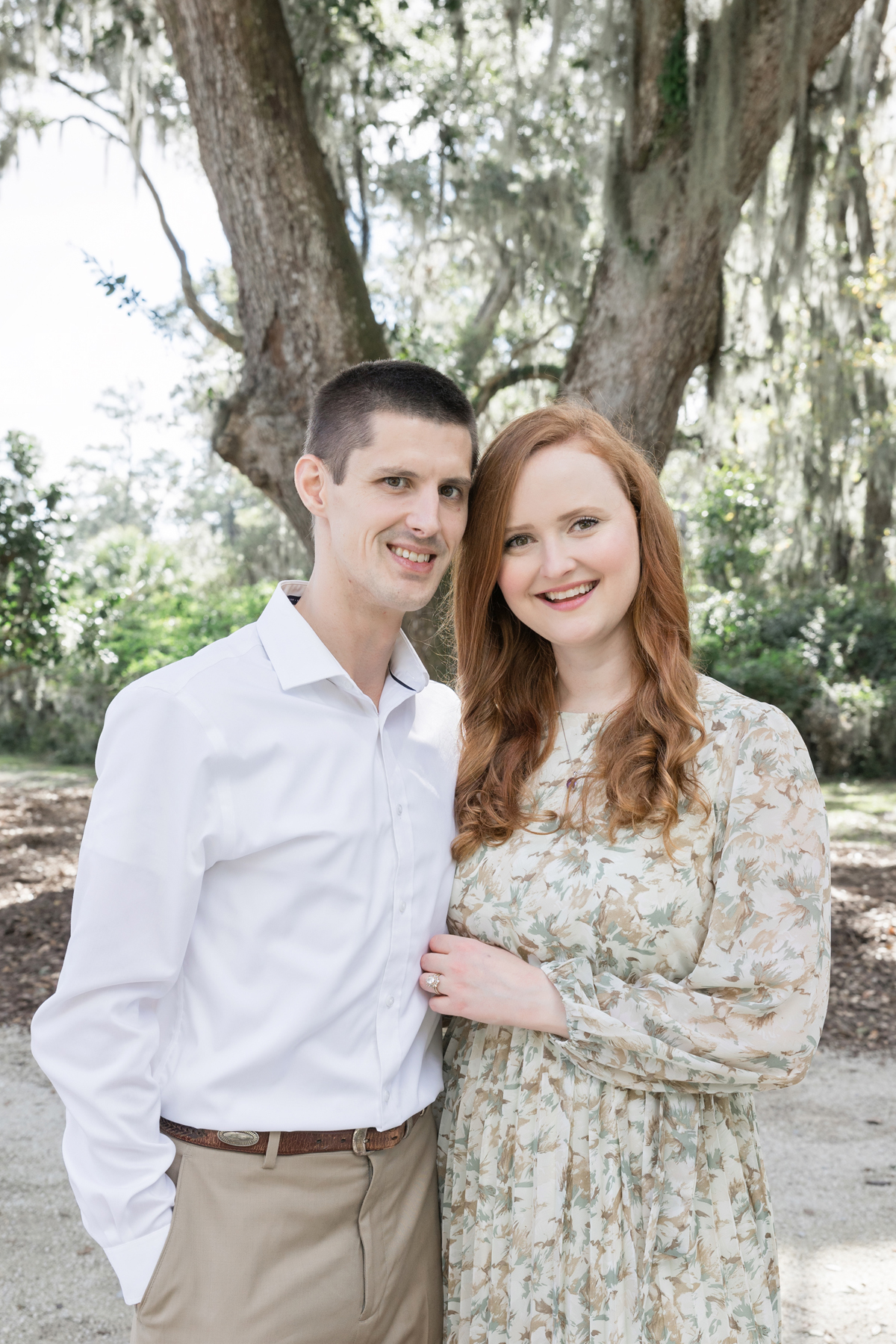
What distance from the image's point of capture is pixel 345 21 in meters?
5.80

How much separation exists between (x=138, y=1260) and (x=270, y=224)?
3.79 metres

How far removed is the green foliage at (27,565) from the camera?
7953 millimetres

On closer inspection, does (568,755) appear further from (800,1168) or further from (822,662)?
(822,662)

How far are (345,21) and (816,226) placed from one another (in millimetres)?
4584

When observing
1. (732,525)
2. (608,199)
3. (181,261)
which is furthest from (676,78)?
(732,525)

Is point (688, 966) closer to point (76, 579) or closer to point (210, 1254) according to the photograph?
point (210, 1254)

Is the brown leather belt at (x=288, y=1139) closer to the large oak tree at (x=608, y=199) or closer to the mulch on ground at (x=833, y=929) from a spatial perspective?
the large oak tree at (x=608, y=199)

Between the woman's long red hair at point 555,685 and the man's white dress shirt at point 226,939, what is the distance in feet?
0.90

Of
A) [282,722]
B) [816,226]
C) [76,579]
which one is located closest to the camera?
[282,722]

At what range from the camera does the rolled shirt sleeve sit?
1552 mm

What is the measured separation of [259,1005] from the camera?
1.61 metres

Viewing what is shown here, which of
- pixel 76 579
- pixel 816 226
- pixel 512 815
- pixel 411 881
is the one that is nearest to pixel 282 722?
pixel 411 881

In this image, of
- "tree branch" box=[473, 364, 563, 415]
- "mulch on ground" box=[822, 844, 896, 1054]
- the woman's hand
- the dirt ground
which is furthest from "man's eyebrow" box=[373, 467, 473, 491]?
"tree branch" box=[473, 364, 563, 415]

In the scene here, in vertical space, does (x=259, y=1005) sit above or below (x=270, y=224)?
below
